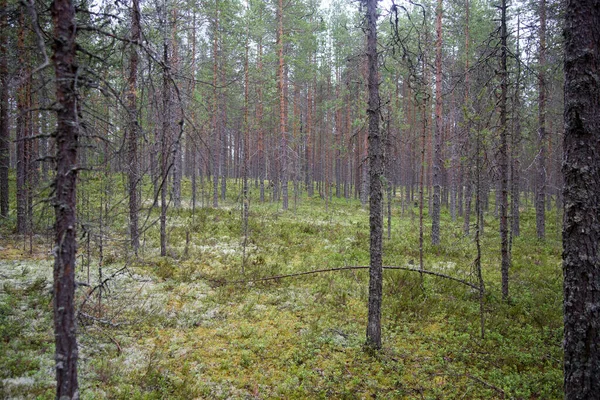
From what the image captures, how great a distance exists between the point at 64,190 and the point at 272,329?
5.74 meters

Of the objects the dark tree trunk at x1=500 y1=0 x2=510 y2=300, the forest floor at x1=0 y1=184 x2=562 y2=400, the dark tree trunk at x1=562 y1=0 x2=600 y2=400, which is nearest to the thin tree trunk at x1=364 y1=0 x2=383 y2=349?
the forest floor at x1=0 y1=184 x2=562 y2=400

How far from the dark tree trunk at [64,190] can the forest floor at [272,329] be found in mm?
404

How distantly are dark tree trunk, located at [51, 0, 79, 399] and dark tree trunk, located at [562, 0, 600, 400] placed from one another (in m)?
4.93

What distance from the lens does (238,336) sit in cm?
692

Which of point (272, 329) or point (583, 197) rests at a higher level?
point (583, 197)

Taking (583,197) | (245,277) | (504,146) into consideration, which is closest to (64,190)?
(583,197)

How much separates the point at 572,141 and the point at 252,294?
752 cm

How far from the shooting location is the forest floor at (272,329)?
5269 mm

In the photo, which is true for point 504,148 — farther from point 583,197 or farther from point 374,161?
point 583,197

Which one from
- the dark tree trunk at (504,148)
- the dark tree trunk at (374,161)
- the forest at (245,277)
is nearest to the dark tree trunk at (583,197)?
the forest at (245,277)

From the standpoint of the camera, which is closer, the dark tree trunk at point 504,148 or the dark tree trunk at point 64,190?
the dark tree trunk at point 64,190

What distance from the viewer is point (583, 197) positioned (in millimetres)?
3791

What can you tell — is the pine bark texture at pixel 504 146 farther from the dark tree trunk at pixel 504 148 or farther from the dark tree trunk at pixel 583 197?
the dark tree trunk at pixel 583 197

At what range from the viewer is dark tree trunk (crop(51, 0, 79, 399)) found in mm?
2379
